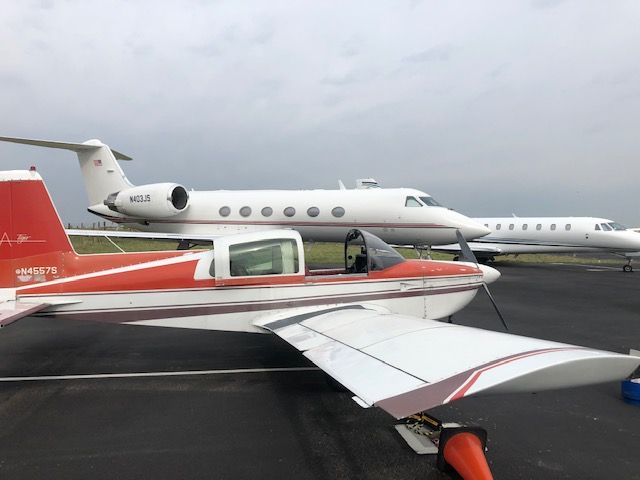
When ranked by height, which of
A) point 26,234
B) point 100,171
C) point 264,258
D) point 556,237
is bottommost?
point 556,237

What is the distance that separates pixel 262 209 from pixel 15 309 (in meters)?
12.1

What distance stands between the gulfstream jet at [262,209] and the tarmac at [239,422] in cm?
881

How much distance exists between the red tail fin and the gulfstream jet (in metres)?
10.5

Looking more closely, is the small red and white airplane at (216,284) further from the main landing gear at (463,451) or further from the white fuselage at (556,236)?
the white fuselage at (556,236)

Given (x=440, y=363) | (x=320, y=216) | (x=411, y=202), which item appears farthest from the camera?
(x=320, y=216)

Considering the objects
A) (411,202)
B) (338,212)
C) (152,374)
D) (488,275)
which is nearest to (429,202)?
(411,202)

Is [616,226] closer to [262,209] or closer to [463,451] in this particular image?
[262,209]

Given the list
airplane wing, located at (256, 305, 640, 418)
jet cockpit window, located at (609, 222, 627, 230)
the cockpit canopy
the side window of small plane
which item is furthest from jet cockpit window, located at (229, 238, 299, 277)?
jet cockpit window, located at (609, 222, 627, 230)

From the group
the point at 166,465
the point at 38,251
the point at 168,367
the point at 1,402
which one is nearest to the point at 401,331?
the point at 166,465

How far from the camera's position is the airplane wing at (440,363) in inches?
86.2

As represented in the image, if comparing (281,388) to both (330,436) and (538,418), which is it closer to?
(330,436)

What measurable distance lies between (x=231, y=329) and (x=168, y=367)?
1162mm

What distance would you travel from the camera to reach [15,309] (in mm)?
5098

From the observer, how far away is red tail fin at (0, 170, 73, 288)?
5.69 metres
